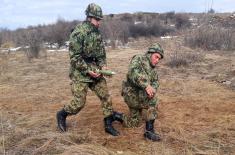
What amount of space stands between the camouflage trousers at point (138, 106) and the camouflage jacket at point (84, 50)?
1.81 feet

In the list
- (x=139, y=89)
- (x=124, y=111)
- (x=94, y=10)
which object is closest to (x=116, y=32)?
(x=124, y=111)

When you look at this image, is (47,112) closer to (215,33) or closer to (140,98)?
(140,98)

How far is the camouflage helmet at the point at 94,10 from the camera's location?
6.35 meters

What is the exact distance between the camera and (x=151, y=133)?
20.5 feet

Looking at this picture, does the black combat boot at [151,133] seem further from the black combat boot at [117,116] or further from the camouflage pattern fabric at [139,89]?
the black combat boot at [117,116]

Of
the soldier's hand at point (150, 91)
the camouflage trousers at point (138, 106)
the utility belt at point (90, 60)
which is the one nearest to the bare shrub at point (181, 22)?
the camouflage trousers at point (138, 106)

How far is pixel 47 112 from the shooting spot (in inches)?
315

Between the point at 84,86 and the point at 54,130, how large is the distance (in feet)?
2.86

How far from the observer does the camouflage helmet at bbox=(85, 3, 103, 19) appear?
6.35 m

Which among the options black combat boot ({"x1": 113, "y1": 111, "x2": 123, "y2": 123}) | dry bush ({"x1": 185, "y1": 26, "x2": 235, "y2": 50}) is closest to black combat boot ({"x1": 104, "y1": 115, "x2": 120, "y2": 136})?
black combat boot ({"x1": 113, "y1": 111, "x2": 123, "y2": 123})

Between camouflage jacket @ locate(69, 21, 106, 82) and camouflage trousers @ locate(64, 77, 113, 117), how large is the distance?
9 cm

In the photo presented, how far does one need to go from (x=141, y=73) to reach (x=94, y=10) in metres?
1.01

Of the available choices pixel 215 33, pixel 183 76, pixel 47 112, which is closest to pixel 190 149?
pixel 47 112

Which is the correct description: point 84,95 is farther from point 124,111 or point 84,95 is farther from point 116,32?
point 116,32
